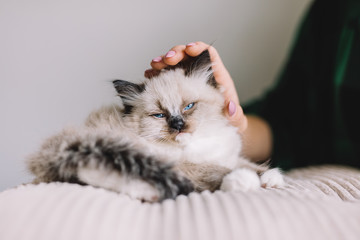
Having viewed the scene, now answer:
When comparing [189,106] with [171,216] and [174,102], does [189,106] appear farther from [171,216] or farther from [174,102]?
[171,216]

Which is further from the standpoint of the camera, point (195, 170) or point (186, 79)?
point (186, 79)

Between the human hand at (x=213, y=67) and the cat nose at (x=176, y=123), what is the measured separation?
0.62ft

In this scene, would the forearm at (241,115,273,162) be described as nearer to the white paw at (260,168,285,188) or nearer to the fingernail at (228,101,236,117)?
the fingernail at (228,101,236,117)

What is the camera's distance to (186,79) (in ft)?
3.01

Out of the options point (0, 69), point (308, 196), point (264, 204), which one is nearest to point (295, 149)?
point (308, 196)

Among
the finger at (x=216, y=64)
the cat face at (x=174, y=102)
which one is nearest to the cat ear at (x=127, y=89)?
the cat face at (x=174, y=102)

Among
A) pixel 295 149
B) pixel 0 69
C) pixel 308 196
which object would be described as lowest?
pixel 295 149

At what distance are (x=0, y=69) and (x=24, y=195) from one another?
1.10 metres

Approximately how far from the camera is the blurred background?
1351mm

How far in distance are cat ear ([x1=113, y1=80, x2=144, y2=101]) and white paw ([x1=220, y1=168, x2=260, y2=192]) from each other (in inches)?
17.3

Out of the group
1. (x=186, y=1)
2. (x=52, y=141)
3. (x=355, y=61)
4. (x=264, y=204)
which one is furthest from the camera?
(x=186, y=1)

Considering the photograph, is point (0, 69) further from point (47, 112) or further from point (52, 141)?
point (52, 141)

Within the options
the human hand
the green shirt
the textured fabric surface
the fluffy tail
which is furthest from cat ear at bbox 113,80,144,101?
the green shirt

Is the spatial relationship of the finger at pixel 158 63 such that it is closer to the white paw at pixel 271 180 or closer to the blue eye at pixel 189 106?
the blue eye at pixel 189 106
